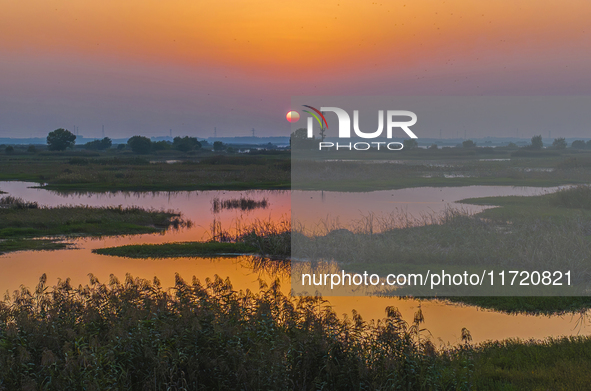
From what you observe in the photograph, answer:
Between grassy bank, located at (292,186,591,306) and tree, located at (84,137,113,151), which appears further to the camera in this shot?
tree, located at (84,137,113,151)

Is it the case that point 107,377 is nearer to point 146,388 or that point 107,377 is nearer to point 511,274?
point 146,388

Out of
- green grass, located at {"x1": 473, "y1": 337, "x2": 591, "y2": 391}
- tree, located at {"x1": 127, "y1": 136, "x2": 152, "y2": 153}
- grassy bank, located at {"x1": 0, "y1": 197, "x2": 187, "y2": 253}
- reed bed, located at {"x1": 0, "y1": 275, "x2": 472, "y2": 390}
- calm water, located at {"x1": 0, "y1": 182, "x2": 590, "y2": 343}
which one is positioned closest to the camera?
reed bed, located at {"x1": 0, "y1": 275, "x2": 472, "y2": 390}

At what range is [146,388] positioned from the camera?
6.82m

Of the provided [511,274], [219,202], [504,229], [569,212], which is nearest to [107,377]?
[511,274]

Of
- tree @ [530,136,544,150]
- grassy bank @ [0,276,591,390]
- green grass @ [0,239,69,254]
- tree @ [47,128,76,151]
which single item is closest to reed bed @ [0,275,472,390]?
grassy bank @ [0,276,591,390]

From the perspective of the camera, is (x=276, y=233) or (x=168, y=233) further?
(x=168, y=233)

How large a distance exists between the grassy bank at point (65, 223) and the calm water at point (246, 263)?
1.30m

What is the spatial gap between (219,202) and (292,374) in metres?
32.6

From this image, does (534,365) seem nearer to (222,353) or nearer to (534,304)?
(534,304)

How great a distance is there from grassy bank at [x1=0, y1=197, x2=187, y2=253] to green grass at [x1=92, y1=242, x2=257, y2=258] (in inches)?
133

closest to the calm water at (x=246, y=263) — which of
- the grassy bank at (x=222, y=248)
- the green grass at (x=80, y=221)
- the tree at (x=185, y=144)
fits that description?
the grassy bank at (x=222, y=248)

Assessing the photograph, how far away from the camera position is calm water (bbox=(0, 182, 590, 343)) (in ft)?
40.7

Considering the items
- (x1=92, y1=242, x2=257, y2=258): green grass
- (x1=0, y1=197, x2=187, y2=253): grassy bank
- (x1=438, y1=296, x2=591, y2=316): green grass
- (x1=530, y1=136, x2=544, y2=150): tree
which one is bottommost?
(x1=438, y1=296, x2=591, y2=316): green grass

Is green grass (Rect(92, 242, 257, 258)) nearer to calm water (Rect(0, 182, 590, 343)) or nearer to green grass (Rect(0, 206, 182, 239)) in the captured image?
calm water (Rect(0, 182, 590, 343))
